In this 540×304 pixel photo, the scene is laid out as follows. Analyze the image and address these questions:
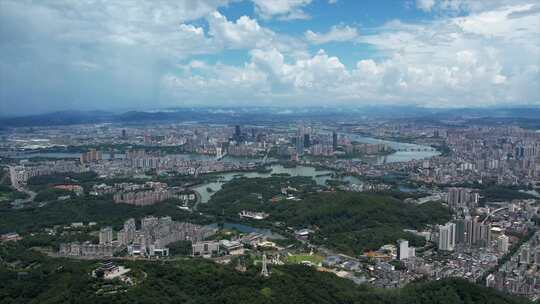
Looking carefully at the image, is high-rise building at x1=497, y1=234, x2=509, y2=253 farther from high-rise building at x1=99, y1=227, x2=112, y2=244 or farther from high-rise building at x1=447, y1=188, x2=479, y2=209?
high-rise building at x1=99, y1=227, x2=112, y2=244

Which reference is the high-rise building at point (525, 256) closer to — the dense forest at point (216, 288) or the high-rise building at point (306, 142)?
the dense forest at point (216, 288)

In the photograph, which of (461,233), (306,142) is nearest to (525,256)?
(461,233)

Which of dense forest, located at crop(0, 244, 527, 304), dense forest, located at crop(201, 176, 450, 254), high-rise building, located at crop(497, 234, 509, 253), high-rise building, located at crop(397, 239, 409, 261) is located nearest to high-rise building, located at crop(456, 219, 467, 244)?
high-rise building, located at crop(497, 234, 509, 253)

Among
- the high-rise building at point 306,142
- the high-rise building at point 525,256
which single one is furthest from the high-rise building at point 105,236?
the high-rise building at point 306,142

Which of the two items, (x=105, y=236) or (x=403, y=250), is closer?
(x=403, y=250)

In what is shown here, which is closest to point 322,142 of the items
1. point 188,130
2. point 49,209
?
point 188,130

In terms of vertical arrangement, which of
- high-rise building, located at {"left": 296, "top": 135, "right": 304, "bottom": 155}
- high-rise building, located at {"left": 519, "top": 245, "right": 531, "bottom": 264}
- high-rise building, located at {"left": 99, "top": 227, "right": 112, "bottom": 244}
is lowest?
high-rise building, located at {"left": 519, "top": 245, "right": 531, "bottom": 264}

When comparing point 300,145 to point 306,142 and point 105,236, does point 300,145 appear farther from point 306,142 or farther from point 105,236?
point 105,236

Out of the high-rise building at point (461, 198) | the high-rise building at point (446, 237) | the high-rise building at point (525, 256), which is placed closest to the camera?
the high-rise building at point (525, 256)

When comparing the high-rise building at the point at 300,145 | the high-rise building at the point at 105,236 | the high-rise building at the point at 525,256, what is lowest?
the high-rise building at the point at 525,256

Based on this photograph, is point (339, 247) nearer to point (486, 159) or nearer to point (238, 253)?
point (238, 253)
